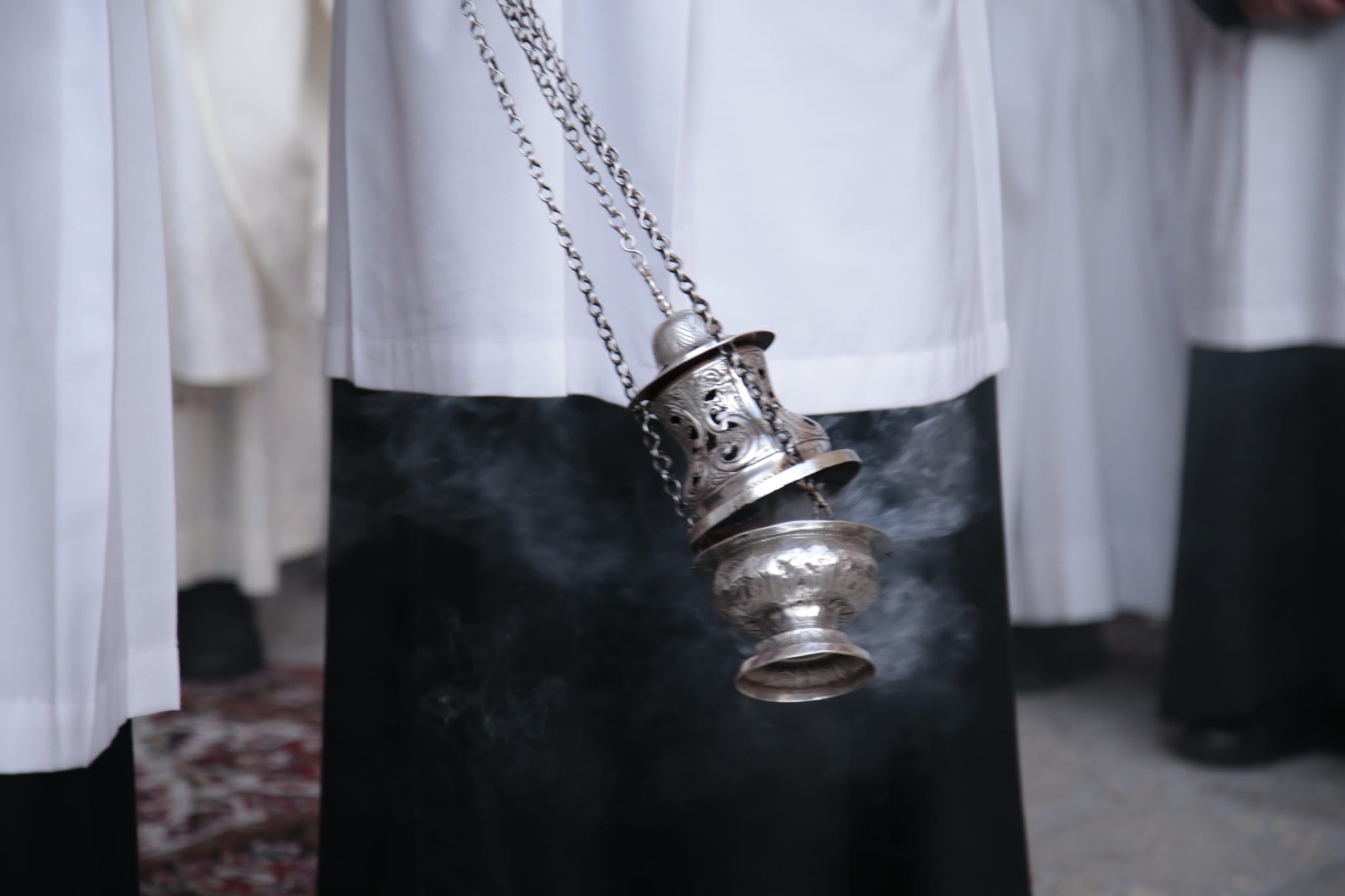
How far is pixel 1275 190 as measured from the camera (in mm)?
2381

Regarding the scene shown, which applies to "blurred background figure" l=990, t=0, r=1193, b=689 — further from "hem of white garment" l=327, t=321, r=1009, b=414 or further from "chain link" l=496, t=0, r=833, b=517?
"chain link" l=496, t=0, r=833, b=517

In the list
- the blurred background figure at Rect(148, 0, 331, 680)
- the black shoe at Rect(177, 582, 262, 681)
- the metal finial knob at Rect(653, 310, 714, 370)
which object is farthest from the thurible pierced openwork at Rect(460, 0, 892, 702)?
the black shoe at Rect(177, 582, 262, 681)

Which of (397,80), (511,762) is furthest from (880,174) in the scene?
(511,762)

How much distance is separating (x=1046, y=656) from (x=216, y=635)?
1.82 meters

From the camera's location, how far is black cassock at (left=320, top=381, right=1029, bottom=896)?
4.61 feet

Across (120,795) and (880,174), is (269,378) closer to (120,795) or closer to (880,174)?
(120,795)

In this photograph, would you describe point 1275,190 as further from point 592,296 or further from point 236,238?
point 236,238

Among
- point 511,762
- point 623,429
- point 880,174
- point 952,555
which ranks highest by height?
point 880,174

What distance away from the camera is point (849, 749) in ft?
4.61

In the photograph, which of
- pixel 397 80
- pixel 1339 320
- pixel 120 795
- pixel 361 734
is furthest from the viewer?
pixel 1339 320

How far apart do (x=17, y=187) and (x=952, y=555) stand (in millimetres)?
940

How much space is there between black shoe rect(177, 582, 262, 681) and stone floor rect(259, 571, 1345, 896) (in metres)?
1.69

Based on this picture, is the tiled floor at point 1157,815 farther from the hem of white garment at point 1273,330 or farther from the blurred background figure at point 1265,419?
the hem of white garment at point 1273,330

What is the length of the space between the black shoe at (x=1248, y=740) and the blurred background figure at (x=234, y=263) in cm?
185
